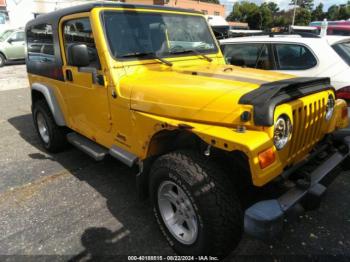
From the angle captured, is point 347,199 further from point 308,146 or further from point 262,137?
point 262,137

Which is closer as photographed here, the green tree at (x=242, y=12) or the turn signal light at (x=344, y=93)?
the turn signal light at (x=344, y=93)

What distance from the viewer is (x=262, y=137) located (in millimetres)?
1971

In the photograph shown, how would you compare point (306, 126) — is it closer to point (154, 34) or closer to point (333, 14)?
point (154, 34)

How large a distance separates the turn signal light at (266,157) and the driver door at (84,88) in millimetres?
1785


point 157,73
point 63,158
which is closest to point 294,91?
point 157,73

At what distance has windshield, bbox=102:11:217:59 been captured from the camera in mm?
3055

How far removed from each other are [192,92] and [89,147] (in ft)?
Answer: 5.93

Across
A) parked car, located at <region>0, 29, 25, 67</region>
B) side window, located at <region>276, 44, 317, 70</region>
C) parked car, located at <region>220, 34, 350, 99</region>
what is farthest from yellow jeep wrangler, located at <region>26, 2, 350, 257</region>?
parked car, located at <region>0, 29, 25, 67</region>

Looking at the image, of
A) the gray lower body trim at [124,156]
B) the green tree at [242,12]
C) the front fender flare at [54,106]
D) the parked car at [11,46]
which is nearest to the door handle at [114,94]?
the gray lower body trim at [124,156]

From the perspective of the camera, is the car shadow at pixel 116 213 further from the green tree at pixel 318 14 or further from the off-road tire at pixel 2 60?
the green tree at pixel 318 14

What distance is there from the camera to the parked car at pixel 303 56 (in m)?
4.45

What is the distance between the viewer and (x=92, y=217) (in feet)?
10.3

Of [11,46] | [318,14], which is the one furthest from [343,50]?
[318,14]

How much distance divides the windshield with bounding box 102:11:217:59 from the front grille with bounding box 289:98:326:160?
1.61m
